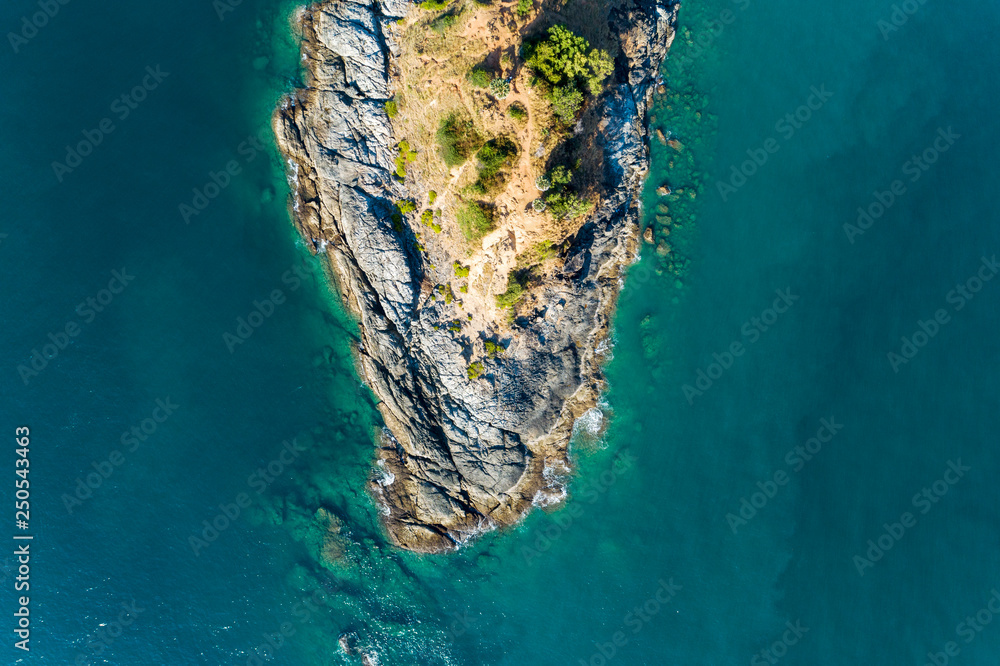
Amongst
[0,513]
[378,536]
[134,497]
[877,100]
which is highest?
[877,100]

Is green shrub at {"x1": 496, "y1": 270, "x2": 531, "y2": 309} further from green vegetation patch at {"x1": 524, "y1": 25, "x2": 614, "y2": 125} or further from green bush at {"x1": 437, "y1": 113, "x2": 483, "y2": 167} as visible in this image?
green vegetation patch at {"x1": 524, "y1": 25, "x2": 614, "y2": 125}

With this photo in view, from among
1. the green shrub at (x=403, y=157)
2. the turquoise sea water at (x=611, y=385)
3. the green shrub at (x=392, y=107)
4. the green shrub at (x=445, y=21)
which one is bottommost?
the turquoise sea water at (x=611, y=385)

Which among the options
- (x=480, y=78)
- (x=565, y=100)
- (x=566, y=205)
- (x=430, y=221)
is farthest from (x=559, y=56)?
(x=430, y=221)

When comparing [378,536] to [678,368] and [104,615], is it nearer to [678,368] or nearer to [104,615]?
[104,615]

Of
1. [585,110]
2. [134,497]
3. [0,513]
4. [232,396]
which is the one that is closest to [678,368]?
[585,110]

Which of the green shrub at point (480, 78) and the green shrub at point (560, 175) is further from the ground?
the green shrub at point (480, 78)

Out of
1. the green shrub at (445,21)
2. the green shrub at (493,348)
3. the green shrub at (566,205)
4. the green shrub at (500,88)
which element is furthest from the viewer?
the green shrub at (493,348)

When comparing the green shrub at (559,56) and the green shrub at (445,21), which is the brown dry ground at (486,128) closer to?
the green shrub at (445,21)

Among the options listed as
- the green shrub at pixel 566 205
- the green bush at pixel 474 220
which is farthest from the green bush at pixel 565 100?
the green bush at pixel 474 220
